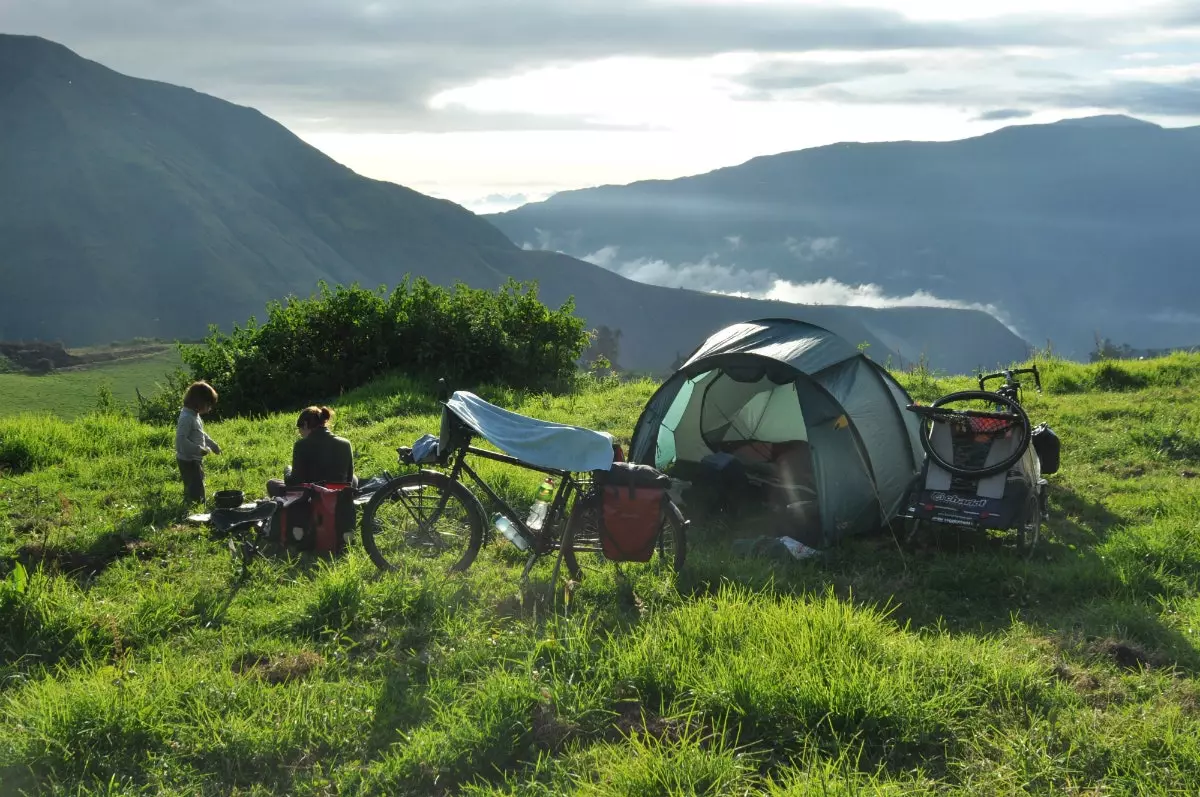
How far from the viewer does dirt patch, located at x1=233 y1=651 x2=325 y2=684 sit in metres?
5.96

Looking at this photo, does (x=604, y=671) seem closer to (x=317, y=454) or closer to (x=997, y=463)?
(x=317, y=454)

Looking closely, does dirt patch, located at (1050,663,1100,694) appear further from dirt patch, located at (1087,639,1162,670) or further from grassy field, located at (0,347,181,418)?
grassy field, located at (0,347,181,418)

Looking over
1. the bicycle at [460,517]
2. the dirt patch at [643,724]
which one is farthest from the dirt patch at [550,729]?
the bicycle at [460,517]

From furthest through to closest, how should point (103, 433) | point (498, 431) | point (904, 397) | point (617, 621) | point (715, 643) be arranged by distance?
point (103, 433)
point (904, 397)
point (498, 431)
point (617, 621)
point (715, 643)

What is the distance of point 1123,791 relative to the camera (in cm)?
457

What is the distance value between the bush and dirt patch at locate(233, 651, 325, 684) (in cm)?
1231

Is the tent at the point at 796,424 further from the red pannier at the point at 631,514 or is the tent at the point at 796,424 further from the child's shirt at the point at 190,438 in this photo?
the child's shirt at the point at 190,438

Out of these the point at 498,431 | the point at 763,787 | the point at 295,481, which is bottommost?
the point at 763,787

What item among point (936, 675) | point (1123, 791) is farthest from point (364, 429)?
point (1123, 791)

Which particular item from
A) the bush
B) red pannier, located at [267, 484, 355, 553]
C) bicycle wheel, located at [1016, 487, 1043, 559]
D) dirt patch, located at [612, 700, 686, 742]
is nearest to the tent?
bicycle wheel, located at [1016, 487, 1043, 559]

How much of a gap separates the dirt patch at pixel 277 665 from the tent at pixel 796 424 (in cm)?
514

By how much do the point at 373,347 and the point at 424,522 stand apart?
1180cm

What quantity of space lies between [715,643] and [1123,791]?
2317 millimetres

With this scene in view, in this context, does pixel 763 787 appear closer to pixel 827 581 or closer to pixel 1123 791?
pixel 1123 791
